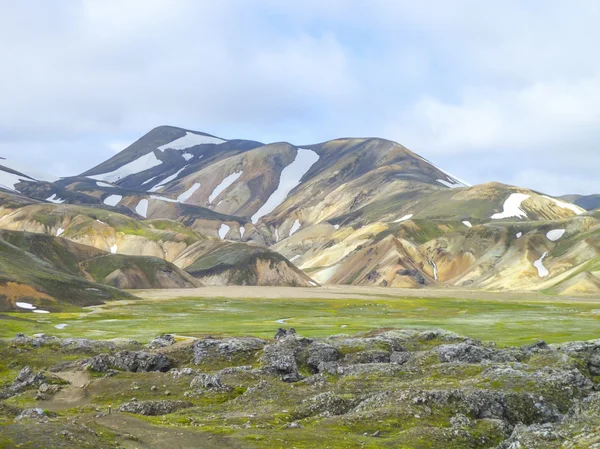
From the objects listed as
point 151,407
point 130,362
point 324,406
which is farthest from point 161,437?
point 130,362

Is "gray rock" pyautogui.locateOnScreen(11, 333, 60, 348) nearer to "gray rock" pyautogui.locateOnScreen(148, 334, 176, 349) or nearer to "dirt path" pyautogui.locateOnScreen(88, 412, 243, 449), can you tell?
"gray rock" pyautogui.locateOnScreen(148, 334, 176, 349)

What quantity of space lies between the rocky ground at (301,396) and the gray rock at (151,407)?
9cm

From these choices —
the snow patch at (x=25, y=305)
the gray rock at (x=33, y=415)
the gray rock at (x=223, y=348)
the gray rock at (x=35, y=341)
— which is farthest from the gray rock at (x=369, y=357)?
the snow patch at (x=25, y=305)

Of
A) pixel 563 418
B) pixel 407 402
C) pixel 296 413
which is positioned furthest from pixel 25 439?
pixel 563 418

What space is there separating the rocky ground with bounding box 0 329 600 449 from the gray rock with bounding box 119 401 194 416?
86 millimetres

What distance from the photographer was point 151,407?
153 ft

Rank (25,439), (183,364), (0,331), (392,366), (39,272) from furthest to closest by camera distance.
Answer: (39,272) < (0,331) < (183,364) < (392,366) < (25,439)

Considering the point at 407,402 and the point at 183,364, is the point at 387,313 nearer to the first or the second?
the point at 183,364

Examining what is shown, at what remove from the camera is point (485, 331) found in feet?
370

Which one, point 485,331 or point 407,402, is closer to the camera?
point 407,402

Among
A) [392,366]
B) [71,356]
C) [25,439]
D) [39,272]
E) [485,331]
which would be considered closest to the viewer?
[25,439]

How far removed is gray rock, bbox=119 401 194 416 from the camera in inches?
1824

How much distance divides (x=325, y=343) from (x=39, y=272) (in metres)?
148

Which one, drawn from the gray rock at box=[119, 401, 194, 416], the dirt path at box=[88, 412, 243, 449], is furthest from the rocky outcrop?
the dirt path at box=[88, 412, 243, 449]
